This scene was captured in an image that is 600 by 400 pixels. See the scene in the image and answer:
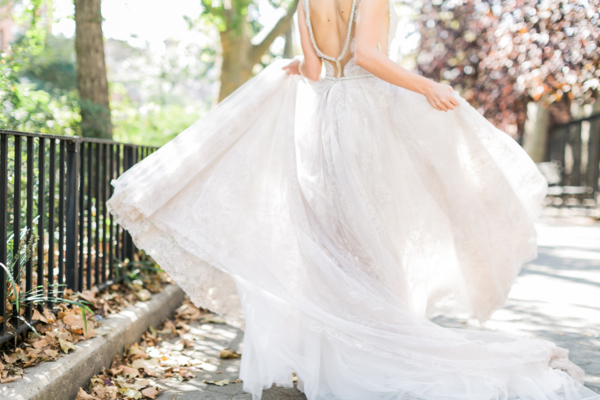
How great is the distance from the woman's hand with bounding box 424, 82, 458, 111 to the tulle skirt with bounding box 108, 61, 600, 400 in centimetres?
9

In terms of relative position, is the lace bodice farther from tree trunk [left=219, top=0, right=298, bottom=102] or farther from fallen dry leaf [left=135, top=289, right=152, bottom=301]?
tree trunk [left=219, top=0, right=298, bottom=102]

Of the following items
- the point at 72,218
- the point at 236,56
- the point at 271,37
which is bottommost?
the point at 72,218

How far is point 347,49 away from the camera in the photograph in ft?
9.54

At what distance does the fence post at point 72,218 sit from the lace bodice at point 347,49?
1.79 m

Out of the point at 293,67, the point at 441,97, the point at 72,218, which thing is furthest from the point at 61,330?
the point at 441,97

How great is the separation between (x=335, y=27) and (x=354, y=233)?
1.17 meters

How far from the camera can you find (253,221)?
111 inches

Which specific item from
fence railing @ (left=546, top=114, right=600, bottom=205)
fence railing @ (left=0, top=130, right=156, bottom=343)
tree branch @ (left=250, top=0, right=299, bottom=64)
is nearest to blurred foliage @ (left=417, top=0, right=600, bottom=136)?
fence railing @ (left=546, top=114, right=600, bottom=205)

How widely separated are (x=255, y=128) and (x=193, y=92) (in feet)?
257

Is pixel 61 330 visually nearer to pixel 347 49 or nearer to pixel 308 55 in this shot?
pixel 308 55

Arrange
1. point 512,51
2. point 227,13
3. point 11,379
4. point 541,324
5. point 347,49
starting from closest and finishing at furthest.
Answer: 1. point 11,379
2. point 347,49
3. point 541,324
4. point 512,51
5. point 227,13

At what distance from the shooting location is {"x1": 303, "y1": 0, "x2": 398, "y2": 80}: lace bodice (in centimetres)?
287

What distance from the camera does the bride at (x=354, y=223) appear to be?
2547 mm

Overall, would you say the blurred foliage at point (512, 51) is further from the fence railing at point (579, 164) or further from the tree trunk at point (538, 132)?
the fence railing at point (579, 164)
